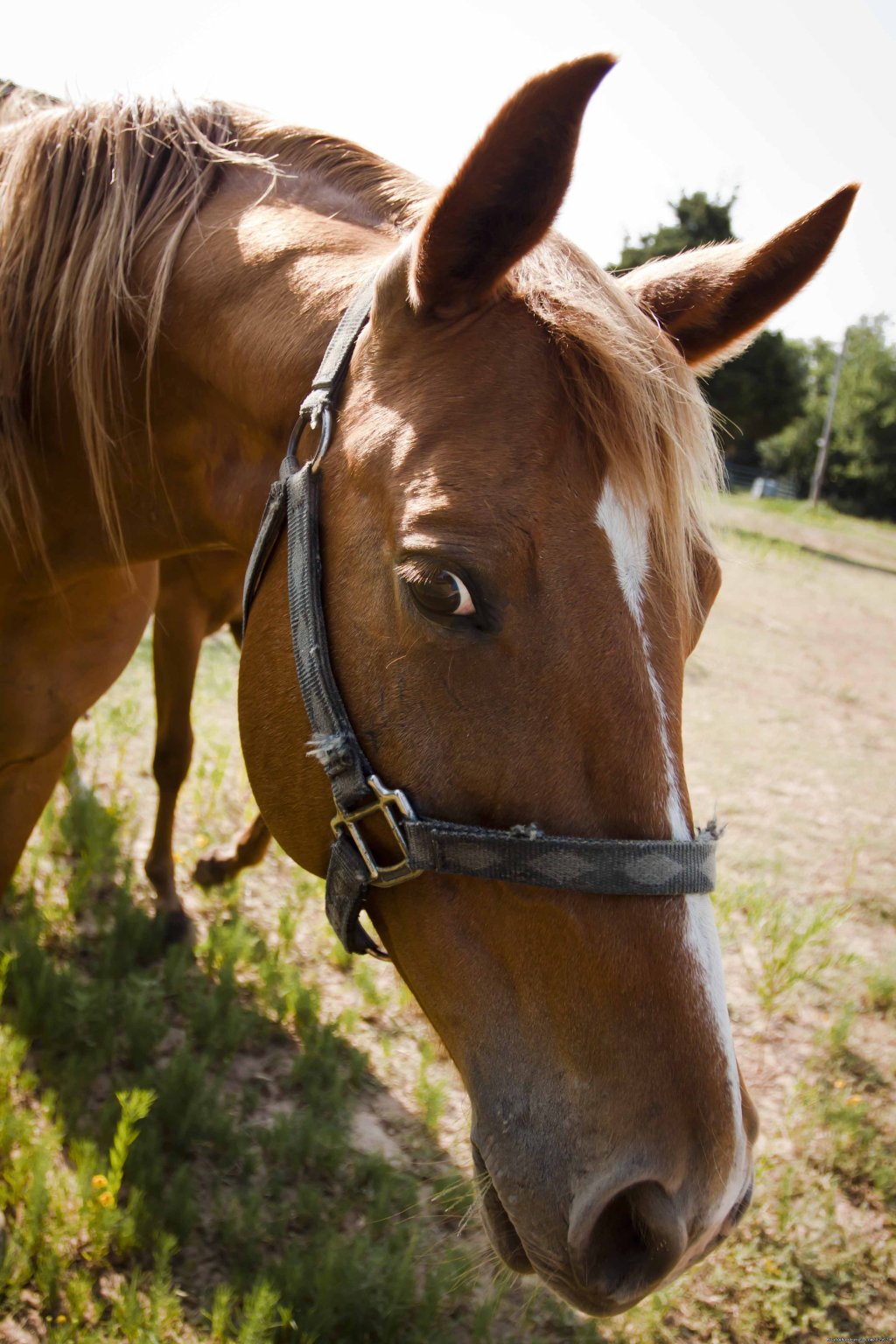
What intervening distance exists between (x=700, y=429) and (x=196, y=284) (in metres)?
1.07

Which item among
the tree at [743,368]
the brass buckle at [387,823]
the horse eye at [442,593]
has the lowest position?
the brass buckle at [387,823]

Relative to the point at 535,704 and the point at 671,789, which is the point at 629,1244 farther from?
the point at 535,704

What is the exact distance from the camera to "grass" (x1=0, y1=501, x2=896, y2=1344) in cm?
207

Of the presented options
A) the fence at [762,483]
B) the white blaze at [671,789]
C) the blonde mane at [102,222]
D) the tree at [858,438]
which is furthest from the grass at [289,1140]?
the tree at [858,438]

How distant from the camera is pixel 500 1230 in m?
1.36

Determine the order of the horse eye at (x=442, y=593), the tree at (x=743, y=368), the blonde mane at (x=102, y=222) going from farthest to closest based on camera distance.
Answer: the tree at (x=743, y=368) < the blonde mane at (x=102, y=222) < the horse eye at (x=442, y=593)

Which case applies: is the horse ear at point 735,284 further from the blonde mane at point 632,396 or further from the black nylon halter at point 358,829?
the black nylon halter at point 358,829

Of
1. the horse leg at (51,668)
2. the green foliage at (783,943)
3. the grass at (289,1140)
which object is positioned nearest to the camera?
the grass at (289,1140)

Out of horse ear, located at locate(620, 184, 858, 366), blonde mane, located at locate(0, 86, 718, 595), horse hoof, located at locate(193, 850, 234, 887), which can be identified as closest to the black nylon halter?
blonde mane, located at locate(0, 86, 718, 595)

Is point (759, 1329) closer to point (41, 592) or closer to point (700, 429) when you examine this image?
point (700, 429)

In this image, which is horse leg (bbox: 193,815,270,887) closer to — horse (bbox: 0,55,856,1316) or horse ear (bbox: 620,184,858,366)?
horse (bbox: 0,55,856,1316)

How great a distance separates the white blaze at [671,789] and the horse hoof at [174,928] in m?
2.45

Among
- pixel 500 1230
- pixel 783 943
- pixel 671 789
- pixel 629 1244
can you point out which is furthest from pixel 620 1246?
pixel 783 943

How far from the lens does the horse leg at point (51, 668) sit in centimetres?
228
